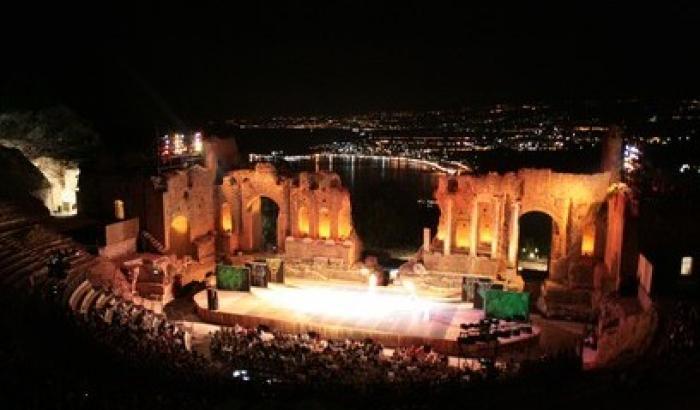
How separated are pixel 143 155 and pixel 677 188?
26.9 metres

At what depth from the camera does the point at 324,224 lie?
115ft

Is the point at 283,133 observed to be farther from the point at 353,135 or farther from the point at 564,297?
the point at 564,297

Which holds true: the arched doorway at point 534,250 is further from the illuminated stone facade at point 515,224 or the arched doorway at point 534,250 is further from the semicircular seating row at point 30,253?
the semicircular seating row at point 30,253

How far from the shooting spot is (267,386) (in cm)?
1554

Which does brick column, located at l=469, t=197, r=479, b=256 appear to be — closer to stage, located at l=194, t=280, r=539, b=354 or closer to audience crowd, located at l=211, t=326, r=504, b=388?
stage, located at l=194, t=280, r=539, b=354

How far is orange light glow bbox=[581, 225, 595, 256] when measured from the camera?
99.7ft

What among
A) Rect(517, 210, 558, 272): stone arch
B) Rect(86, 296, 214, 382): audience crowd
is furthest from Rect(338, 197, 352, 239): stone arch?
Rect(86, 296, 214, 382): audience crowd

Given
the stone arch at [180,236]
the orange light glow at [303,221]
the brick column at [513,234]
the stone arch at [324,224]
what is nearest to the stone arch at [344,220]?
the stone arch at [324,224]

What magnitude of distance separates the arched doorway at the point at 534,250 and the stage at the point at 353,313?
5721mm

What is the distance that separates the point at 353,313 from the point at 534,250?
18.1 meters

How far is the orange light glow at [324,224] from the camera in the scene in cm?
3478

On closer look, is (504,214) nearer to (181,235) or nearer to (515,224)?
(515,224)

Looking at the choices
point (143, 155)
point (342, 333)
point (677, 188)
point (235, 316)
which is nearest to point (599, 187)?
point (677, 188)

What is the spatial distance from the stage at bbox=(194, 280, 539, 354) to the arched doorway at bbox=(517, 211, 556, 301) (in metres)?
5.72
